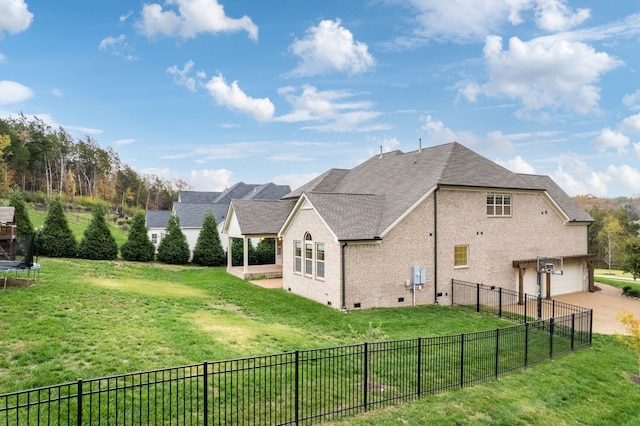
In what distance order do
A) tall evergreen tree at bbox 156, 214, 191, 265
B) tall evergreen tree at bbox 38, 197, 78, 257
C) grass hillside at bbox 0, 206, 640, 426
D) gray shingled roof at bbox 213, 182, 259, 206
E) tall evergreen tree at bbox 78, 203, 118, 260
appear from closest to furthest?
1. grass hillside at bbox 0, 206, 640, 426
2. tall evergreen tree at bbox 38, 197, 78, 257
3. tall evergreen tree at bbox 78, 203, 118, 260
4. tall evergreen tree at bbox 156, 214, 191, 265
5. gray shingled roof at bbox 213, 182, 259, 206

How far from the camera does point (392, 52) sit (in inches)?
1010

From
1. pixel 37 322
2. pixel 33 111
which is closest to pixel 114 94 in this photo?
pixel 37 322

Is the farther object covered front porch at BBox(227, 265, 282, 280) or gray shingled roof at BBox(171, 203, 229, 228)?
gray shingled roof at BBox(171, 203, 229, 228)

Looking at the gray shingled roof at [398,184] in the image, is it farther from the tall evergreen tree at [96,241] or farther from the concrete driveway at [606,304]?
the tall evergreen tree at [96,241]

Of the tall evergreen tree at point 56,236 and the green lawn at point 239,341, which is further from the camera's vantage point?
the tall evergreen tree at point 56,236

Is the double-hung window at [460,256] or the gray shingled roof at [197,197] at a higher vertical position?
the gray shingled roof at [197,197]

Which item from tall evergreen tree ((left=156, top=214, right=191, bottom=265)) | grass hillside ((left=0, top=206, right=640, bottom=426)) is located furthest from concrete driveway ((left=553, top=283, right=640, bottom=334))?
tall evergreen tree ((left=156, top=214, right=191, bottom=265))

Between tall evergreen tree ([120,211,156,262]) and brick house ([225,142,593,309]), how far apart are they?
1041cm

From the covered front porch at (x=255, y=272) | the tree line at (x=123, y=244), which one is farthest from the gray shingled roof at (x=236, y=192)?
the covered front porch at (x=255, y=272)

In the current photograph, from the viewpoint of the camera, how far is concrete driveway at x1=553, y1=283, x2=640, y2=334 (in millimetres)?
15836

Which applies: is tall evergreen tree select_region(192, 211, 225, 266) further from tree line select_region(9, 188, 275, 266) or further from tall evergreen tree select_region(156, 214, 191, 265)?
tall evergreen tree select_region(156, 214, 191, 265)

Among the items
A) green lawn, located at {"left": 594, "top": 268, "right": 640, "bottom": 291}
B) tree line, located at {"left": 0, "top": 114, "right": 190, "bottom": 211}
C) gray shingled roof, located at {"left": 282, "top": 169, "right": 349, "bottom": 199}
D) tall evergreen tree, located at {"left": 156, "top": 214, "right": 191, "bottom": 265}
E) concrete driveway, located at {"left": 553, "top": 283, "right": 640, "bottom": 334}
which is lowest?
green lawn, located at {"left": 594, "top": 268, "right": 640, "bottom": 291}

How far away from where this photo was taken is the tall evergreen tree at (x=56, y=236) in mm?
26156

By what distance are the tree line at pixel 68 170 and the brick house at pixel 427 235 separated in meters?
59.4
